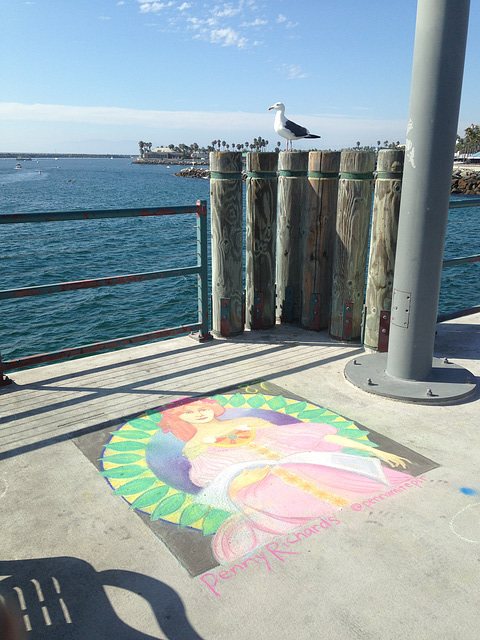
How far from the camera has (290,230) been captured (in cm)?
605

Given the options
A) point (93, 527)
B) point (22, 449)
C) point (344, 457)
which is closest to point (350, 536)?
point (344, 457)

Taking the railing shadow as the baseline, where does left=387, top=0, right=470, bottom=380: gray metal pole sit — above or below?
above

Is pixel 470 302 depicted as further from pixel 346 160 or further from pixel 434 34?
pixel 434 34

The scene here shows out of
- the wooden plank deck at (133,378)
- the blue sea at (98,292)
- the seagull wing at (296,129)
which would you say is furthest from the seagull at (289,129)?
the wooden plank deck at (133,378)

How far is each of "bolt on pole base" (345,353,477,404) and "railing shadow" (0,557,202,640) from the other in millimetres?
2590

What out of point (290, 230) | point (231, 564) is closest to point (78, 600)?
point (231, 564)

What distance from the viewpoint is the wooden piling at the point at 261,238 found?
5609 mm

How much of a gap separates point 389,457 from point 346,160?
3.10 metres

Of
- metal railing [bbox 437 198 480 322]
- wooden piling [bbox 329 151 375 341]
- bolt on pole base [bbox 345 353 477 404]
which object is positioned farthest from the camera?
metal railing [bbox 437 198 480 322]

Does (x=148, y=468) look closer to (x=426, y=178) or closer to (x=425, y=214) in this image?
(x=425, y=214)

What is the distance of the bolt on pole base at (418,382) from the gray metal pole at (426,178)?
0.12 meters

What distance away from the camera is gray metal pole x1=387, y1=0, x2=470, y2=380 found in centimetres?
378

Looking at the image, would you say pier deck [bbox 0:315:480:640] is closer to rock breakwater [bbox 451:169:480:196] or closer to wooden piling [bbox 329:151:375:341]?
wooden piling [bbox 329:151:375:341]

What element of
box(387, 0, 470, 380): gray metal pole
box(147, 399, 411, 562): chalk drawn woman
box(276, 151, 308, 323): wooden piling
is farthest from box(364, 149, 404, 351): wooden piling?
box(147, 399, 411, 562): chalk drawn woman
